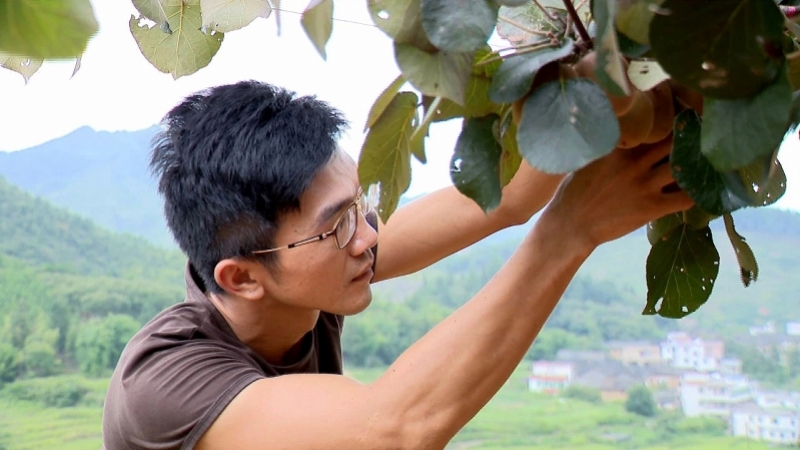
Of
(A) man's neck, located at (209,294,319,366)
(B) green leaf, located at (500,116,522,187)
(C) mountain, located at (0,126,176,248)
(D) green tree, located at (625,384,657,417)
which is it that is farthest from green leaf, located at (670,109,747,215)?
(D) green tree, located at (625,384,657,417)

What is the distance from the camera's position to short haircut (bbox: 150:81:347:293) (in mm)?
993

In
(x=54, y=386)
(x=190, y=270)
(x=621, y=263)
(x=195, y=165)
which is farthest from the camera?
(x=621, y=263)

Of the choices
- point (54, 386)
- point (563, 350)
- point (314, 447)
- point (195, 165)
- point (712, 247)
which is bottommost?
point (563, 350)

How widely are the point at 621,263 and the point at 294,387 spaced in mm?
2463

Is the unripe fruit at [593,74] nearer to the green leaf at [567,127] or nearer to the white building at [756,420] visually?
the green leaf at [567,127]

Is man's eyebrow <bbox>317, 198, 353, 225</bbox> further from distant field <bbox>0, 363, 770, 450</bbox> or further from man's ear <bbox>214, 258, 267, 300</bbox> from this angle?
distant field <bbox>0, 363, 770, 450</bbox>

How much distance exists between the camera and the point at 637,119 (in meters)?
0.54

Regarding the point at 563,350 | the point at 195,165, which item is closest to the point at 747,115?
the point at 195,165

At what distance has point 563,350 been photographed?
3.39m

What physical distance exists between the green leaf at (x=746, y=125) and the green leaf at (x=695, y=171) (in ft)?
0.27

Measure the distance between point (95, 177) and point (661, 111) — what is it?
3203mm

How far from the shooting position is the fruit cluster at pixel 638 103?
0.50 m

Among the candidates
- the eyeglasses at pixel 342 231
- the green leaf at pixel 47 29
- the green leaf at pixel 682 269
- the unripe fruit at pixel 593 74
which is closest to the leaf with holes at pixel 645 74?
the unripe fruit at pixel 593 74

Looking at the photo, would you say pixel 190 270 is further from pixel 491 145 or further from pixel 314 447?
pixel 491 145
